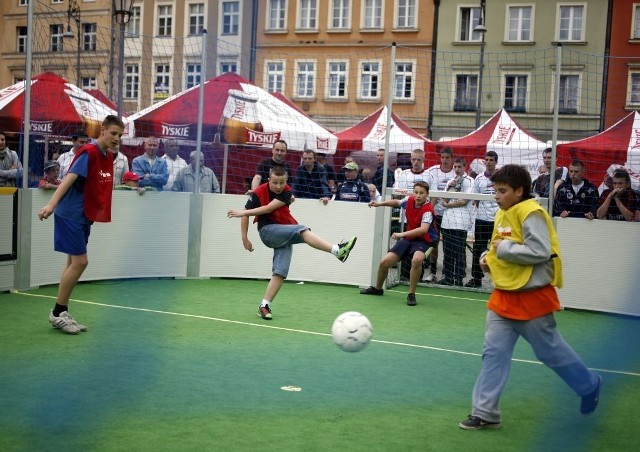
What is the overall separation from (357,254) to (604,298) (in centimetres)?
348

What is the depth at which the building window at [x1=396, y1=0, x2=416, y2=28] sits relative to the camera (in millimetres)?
39594

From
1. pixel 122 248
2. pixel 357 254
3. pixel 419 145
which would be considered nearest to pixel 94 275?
pixel 122 248

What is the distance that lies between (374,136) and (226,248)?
770 cm

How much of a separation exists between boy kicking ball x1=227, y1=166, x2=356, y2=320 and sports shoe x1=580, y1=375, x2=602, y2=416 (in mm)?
4031

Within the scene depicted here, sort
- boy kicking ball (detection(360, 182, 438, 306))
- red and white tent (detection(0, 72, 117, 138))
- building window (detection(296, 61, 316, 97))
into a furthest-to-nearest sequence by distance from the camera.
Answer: building window (detection(296, 61, 316, 97)), red and white tent (detection(0, 72, 117, 138)), boy kicking ball (detection(360, 182, 438, 306))

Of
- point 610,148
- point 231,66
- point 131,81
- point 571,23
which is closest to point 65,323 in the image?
point 131,81

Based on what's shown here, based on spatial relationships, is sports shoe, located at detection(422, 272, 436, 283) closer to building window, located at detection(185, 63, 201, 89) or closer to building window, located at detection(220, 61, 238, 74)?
building window, located at detection(185, 63, 201, 89)

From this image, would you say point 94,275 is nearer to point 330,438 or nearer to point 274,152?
point 274,152

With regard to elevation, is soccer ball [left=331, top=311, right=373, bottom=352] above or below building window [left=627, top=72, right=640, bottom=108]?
below

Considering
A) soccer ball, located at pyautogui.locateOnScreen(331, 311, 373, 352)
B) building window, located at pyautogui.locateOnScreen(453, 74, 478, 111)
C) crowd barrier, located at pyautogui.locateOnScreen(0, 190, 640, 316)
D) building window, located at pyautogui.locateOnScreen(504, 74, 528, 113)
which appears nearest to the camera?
soccer ball, located at pyautogui.locateOnScreen(331, 311, 373, 352)

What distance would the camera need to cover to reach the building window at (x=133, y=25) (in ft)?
39.2

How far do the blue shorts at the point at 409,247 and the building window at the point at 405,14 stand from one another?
29926 mm

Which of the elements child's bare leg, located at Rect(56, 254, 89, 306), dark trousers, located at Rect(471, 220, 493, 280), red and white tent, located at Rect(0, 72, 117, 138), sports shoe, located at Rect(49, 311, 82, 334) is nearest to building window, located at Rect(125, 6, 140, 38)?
red and white tent, located at Rect(0, 72, 117, 138)

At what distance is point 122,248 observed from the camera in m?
11.7
